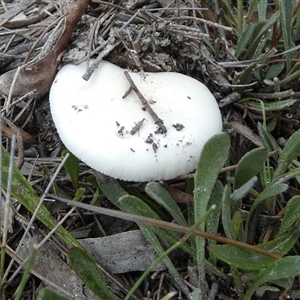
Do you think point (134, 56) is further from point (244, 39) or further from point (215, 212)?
point (215, 212)

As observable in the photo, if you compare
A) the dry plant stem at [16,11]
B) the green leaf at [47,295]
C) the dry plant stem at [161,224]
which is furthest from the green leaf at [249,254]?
the dry plant stem at [16,11]

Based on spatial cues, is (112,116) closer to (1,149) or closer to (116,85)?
(116,85)

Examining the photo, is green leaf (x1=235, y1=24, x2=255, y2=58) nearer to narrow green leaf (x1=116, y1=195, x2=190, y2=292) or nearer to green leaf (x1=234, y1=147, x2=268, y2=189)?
green leaf (x1=234, y1=147, x2=268, y2=189)

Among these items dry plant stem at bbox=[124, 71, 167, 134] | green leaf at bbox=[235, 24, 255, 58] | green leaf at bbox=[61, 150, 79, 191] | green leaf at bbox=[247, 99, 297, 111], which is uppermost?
dry plant stem at bbox=[124, 71, 167, 134]

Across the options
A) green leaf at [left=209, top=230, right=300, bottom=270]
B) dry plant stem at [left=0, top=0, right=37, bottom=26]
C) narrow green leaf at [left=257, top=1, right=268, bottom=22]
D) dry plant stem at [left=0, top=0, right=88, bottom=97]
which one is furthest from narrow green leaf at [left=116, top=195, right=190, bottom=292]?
narrow green leaf at [left=257, top=1, right=268, bottom=22]

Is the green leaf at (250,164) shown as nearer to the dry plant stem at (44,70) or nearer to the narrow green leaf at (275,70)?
the narrow green leaf at (275,70)

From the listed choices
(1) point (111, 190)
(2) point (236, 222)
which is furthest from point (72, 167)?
(2) point (236, 222)

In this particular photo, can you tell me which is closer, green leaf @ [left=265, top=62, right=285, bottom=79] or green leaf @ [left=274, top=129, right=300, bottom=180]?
green leaf @ [left=274, top=129, right=300, bottom=180]
